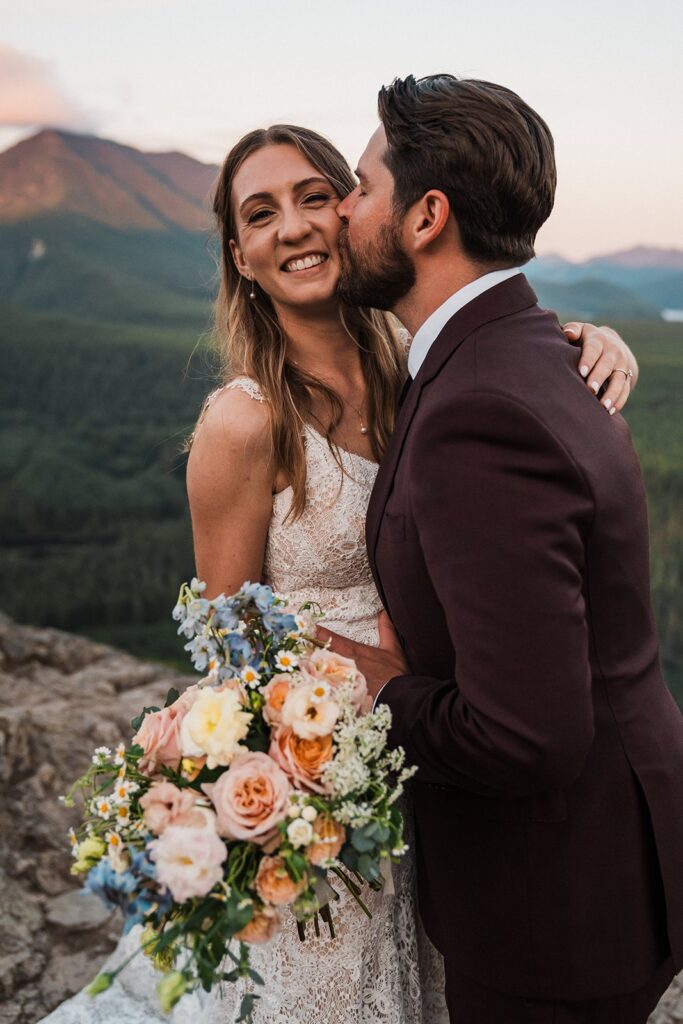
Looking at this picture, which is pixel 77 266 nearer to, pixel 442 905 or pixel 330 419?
pixel 330 419

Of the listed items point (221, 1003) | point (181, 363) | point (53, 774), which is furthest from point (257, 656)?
point (181, 363)

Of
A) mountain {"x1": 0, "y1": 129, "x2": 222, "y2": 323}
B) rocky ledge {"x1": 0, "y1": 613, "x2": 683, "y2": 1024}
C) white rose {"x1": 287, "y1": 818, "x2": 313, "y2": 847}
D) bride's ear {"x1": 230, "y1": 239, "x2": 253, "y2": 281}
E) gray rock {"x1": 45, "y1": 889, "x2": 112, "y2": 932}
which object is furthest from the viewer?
mountain {"x1": 0, "y1": 129, "x2": 222, "y2": 323}

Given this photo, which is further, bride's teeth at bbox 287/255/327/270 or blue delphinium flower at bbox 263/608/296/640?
bride's teeth at bbox 287/255/327/270

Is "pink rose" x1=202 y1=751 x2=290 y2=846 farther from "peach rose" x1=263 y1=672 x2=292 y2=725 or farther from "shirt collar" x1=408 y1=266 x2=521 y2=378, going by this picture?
"shirt collar" x1=408 y1=266 x2=521 y2=378

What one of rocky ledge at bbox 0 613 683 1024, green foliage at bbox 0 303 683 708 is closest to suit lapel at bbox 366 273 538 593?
rocky ledge at bbox 0 613 683 1024

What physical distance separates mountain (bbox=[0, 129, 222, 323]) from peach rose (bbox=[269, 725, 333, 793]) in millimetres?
9481

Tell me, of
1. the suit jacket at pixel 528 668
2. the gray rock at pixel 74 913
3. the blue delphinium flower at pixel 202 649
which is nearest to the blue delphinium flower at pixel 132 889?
the blue delphinium flower at pixel 202 649

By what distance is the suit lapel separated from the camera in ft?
5.88

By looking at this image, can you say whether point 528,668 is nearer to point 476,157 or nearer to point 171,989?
point 171,989

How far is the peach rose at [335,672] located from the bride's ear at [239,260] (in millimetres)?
1422

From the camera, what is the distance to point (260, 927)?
4.83ft

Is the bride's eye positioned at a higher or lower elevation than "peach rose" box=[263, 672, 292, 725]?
higher

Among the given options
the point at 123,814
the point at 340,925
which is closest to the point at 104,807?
the point at 123,814

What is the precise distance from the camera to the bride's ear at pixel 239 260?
2.69 metres
